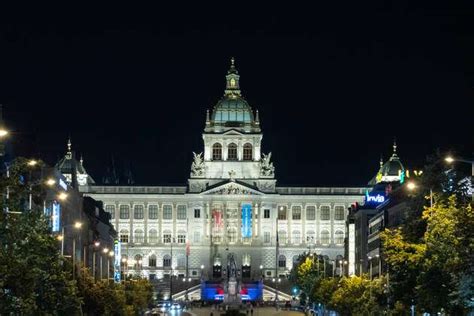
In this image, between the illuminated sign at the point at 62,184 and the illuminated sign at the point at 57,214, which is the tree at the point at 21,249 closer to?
the illuminated sign at the point at 57,214

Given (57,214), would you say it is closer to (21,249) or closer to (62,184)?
(62,184)

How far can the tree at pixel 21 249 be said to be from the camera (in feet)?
205

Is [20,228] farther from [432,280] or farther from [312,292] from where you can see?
[312,292]

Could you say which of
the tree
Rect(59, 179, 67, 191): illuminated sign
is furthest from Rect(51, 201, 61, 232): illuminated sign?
the tree

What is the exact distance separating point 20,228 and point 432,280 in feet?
72.1

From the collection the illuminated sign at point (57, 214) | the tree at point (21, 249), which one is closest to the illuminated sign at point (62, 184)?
the illuminated sign at point (57, 214)

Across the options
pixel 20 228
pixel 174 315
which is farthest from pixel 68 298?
pixel 174 315

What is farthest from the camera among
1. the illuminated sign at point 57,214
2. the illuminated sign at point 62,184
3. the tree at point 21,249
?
the illuminated sign at point 62,184

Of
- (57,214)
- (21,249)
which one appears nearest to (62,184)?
(57,214)

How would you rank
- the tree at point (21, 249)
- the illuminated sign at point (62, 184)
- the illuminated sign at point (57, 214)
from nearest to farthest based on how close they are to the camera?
the tree at point (21, 249) → the illuminated sign at point (57, 214) → the illuminated sign at point (62, 184)

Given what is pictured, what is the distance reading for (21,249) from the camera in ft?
219

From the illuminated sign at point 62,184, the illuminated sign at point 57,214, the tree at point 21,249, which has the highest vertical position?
the illuminated sign at point 62,184

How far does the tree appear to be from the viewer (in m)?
62.5

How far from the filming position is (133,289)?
164 meters
